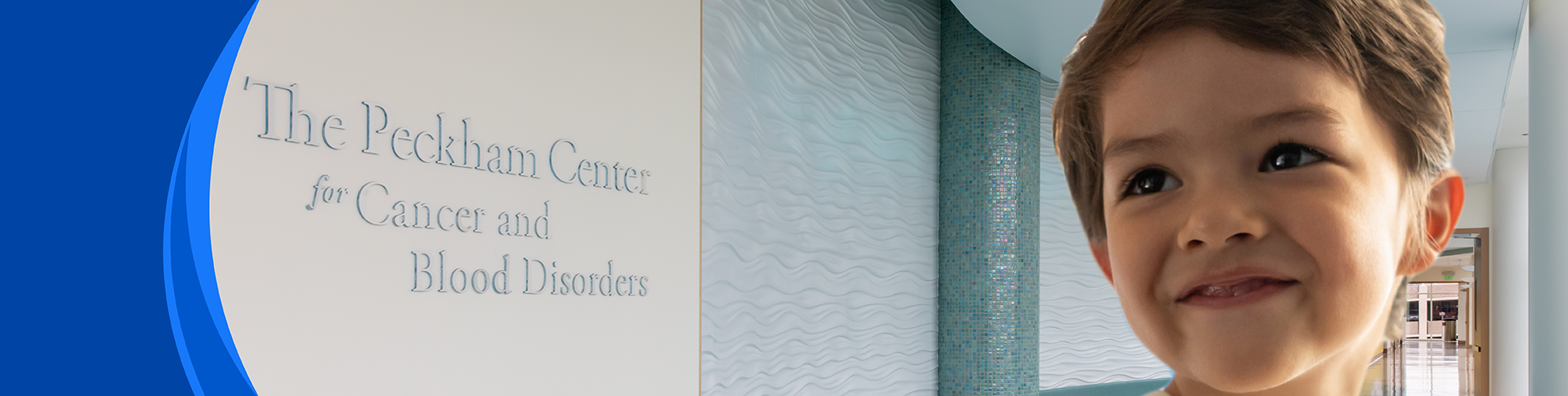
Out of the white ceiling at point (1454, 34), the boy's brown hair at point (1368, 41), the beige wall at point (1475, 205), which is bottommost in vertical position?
the beige wall at point (1475, 205)

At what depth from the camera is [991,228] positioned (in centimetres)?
653

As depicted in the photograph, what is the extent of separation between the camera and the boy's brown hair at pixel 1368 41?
0.91 meters

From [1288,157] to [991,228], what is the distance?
18.8ft

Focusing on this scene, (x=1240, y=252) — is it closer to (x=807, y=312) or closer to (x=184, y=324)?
(x=184, y=324)

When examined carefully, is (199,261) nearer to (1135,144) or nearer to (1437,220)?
(1135,144)

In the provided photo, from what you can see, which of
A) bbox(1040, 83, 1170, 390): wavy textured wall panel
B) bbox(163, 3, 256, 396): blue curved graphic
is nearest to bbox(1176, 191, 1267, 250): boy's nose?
bbox(163, 3, 256, 396): blue curved graphic

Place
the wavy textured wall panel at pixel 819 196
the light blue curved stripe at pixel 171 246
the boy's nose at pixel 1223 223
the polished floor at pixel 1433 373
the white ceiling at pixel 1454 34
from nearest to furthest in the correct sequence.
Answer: the boy's nose at pixel 1223 223 < the light blue curved stripe at pixel 171 246 < the white ceiling at pixel 1454 34 < the wavy textured wall panel at pixel 819 196 < the polished floor at pixel 1433 373

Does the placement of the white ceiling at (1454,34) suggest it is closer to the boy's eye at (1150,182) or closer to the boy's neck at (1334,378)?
the boy's neck at (1334,378)

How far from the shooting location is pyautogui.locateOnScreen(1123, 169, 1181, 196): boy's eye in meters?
0.95

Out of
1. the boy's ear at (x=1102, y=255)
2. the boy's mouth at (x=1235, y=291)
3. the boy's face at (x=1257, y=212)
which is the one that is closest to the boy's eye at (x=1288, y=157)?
the boy's face at (x=1257, y=212)

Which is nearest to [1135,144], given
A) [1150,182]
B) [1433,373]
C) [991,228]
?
[1150,182]

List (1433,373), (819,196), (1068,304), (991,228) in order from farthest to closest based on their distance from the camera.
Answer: (1433,373) < (1068,304) < (991,228) < (819,196)

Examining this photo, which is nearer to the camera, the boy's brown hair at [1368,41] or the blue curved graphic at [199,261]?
the boy's brown hair at [1368,41]

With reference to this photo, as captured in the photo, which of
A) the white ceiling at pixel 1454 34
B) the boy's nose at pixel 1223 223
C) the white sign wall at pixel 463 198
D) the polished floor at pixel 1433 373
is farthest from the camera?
the polished floor at pixel 1433 373
